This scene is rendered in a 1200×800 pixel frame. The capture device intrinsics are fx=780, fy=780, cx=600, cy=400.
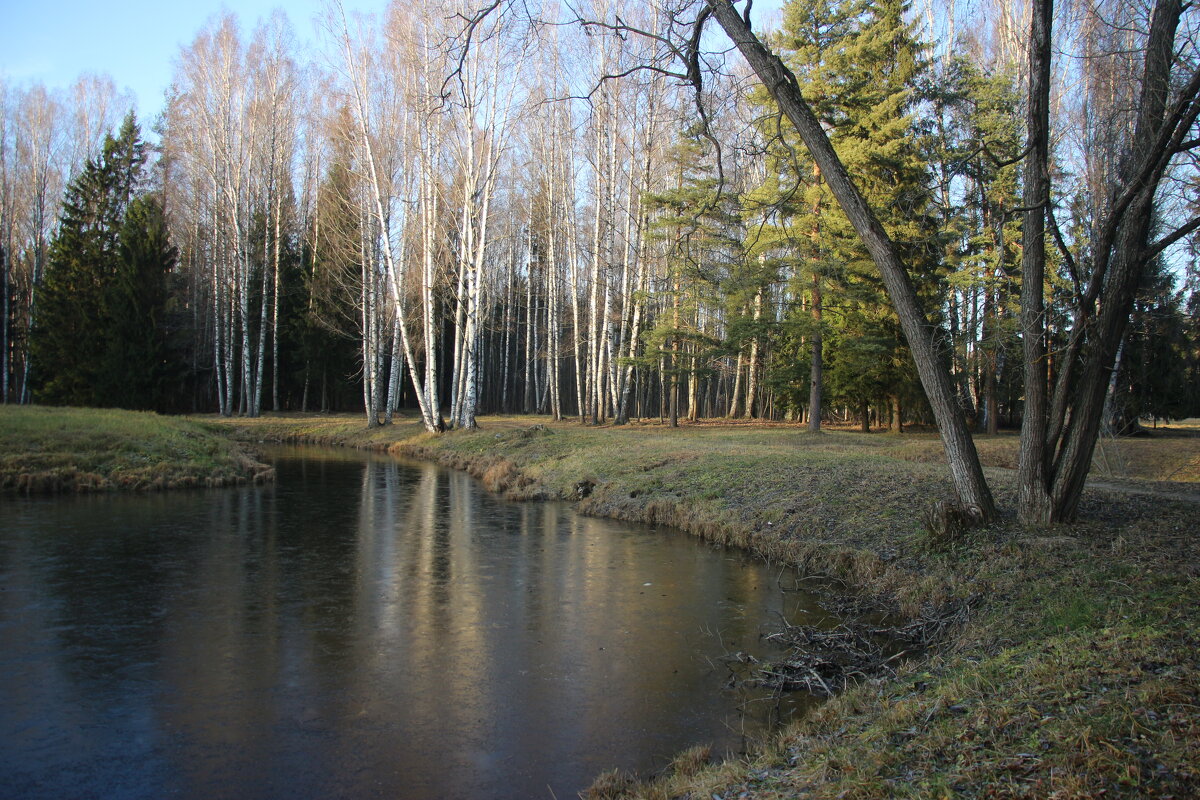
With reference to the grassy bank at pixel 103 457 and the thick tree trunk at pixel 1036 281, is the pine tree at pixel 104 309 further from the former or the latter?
the thick tree trunk at pixel 1036 281

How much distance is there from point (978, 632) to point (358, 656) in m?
5.35

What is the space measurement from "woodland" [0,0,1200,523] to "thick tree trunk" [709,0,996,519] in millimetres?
36

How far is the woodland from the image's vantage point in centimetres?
826

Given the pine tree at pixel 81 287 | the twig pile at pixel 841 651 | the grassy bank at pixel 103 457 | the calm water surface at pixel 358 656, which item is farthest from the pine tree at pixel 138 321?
the twig pile at pixel 841 651

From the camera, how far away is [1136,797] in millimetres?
Answer: 3205

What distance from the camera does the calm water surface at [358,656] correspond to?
4.96m

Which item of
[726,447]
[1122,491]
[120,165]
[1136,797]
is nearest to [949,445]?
[1122,491]

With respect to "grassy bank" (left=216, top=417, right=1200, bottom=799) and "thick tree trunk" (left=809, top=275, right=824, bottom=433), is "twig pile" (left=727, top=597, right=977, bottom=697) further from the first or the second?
"thick tree trunk" (left=809, top=275, right=824, bottom=433)

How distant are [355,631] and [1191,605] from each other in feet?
23.3

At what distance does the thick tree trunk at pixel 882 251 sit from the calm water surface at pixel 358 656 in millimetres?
2332

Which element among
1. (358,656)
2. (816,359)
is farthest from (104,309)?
(358,656)

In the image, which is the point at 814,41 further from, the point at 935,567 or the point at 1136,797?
the point at 1136,797

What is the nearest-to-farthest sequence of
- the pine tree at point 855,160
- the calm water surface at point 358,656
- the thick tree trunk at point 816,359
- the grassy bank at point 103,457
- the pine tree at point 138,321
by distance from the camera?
the calm water surface at point 358,656 → the grassy bank at point 103,457 → the pine tree at point 855,160 → the thick tree trunk at point 816,359 → the pine tree at point 138,321

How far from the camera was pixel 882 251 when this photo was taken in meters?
8.07
